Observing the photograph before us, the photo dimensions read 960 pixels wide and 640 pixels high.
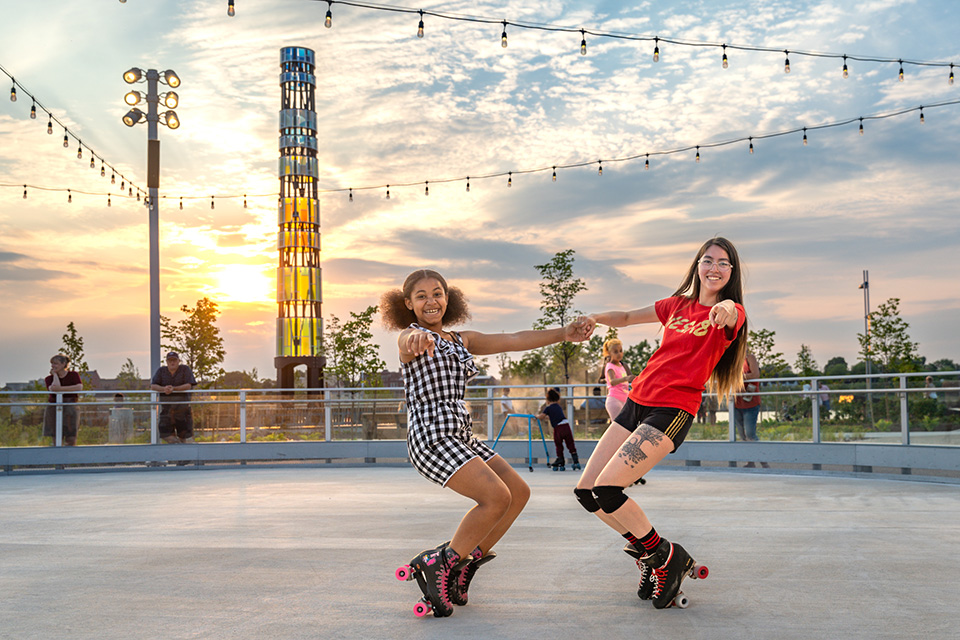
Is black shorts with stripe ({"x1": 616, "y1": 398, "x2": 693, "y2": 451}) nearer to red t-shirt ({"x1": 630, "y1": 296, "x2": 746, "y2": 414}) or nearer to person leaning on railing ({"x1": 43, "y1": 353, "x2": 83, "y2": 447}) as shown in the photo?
red t-shirt ({"x1": 630, "y1": 296, "x2": 746, "y2": 414})

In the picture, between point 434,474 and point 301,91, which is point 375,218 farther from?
point 301,91

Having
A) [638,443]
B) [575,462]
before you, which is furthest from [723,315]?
[575,462]

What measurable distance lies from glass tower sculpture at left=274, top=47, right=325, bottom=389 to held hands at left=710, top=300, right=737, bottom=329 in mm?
43027

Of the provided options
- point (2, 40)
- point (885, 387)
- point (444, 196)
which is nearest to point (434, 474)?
point (885, 387)

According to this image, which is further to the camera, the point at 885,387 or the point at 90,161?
the point at 90,161

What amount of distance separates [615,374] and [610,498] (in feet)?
19.1

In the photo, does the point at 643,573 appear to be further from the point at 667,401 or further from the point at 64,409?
the point at 64,409

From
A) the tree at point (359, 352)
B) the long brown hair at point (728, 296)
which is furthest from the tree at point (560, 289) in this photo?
the long brown hair at point (728, 296)

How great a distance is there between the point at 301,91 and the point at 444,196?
27819mm

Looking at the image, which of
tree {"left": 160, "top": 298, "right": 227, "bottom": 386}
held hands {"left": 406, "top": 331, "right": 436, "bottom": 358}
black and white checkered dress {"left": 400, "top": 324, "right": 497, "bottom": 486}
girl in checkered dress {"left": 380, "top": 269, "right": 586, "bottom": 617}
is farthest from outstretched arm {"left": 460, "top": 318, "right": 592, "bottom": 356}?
tree {"left": 160, "top": 298, "right": 227, "bottom": 386}

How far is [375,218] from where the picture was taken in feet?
80.0

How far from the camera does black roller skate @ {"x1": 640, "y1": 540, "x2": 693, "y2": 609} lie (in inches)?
157

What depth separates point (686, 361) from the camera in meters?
4.12

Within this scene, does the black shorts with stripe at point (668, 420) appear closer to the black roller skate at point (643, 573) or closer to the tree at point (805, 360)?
the black roller skate at point (643, 573)
